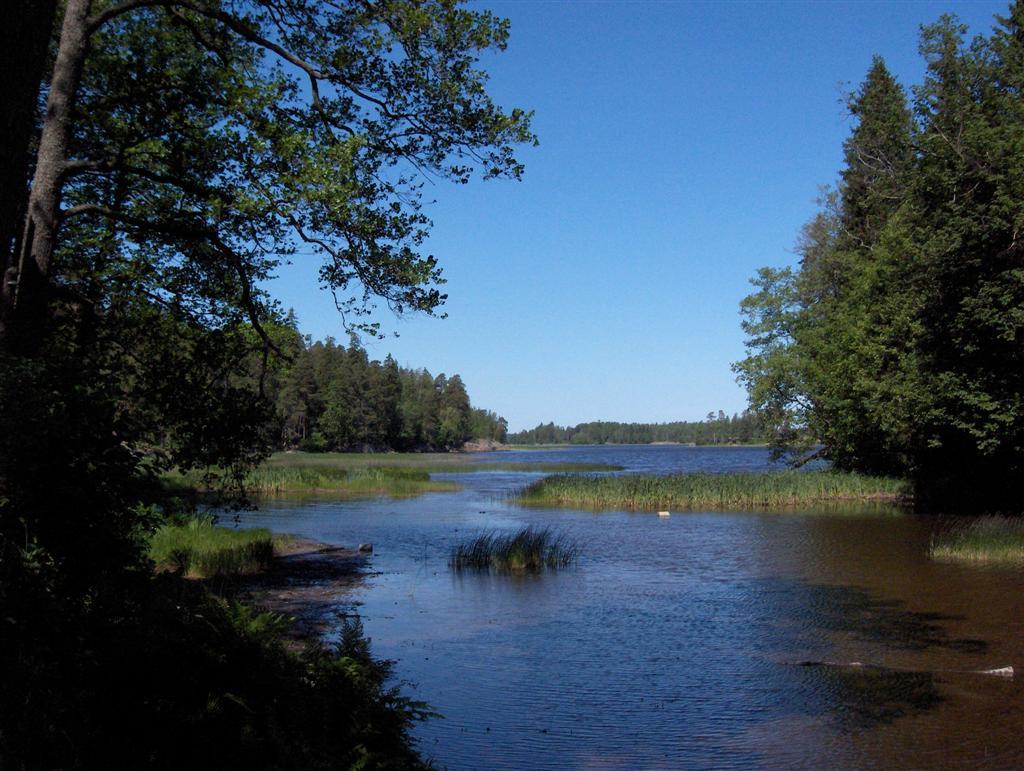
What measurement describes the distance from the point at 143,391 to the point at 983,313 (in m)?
20.0

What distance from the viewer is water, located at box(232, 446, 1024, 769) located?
812 centimetres

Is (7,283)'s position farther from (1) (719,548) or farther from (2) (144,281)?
(1) (719,548)

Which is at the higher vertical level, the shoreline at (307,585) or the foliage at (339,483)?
the foliage at (339,483)

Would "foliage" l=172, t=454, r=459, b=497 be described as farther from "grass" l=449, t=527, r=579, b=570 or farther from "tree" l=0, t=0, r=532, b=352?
"tree" l=0, t=0, r=532, b=352

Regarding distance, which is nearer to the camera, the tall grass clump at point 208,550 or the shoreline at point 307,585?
the shoreline at point 307,585

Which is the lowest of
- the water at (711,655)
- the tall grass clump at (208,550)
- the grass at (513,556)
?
the water at (711,655)

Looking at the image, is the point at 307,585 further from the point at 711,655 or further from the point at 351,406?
the point at 351,406

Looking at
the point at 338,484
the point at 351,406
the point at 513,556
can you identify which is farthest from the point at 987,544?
the point at 351,406

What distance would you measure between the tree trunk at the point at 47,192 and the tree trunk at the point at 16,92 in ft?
2.73

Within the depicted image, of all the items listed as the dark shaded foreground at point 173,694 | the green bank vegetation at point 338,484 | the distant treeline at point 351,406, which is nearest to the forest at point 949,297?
the dark shaded foreground at point 173,694

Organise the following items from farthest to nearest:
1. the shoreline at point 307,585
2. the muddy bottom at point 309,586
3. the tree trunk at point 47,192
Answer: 1. the muddy bottom at point 309,586
2. the shoreline at point 307,585
3. the tree trunk at point 47,192

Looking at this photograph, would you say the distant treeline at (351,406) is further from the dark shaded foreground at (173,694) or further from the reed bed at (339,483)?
the dark shaded foreground at (173,694)

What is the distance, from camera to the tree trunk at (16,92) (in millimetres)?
4977

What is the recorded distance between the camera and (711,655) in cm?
1152
